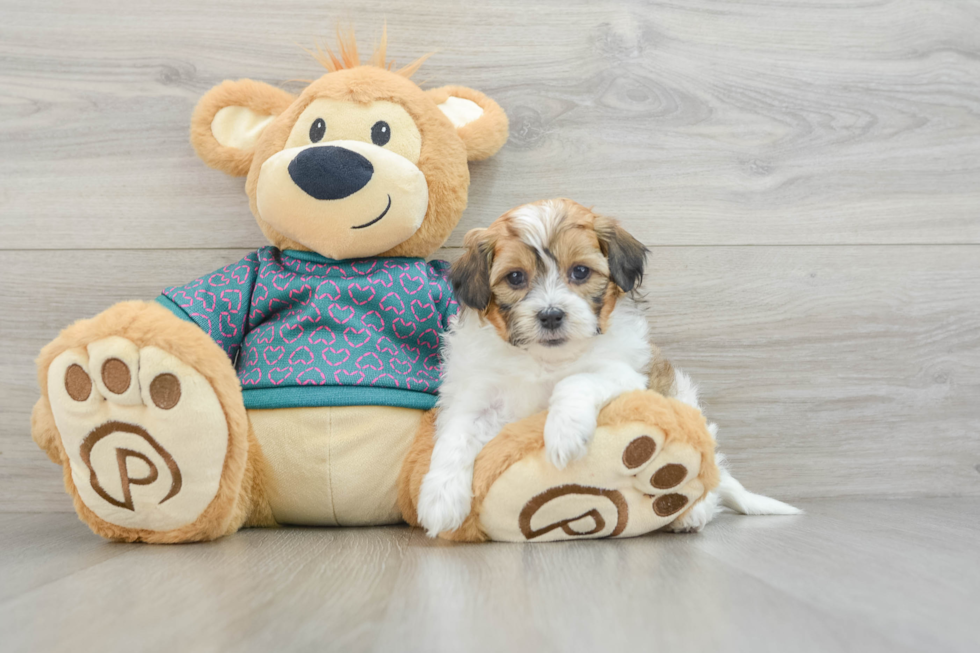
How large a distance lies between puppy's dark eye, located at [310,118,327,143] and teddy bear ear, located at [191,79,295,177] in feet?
0.58

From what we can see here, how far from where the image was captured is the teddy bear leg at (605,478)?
1.28 m

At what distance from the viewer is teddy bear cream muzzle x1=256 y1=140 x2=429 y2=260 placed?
1568 mm

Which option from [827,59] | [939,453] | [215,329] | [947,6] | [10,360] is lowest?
[939,453]

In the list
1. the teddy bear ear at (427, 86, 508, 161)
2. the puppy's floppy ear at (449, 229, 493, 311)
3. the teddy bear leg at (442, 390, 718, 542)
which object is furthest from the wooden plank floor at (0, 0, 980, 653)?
the teddy bear leg at (442, 390, 718, 542)

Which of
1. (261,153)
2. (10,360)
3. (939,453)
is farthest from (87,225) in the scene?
(939,453)

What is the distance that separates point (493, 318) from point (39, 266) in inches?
53.7

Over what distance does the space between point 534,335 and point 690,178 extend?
905 millimetres

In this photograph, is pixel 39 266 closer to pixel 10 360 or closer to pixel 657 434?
pixel 10 360

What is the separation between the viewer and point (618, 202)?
201 centimetres

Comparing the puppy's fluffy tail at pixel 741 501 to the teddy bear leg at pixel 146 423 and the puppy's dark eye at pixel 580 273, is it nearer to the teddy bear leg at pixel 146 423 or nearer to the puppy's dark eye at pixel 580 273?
the puppy's dark eye at pixel 580 273

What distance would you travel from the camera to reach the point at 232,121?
1814 mm

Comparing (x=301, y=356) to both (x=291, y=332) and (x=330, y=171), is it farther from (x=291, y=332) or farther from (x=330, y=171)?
(x=330, y=171)

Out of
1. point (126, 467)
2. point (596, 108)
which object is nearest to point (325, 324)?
point (126, 467)

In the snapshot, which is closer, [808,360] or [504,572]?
[504,572]
